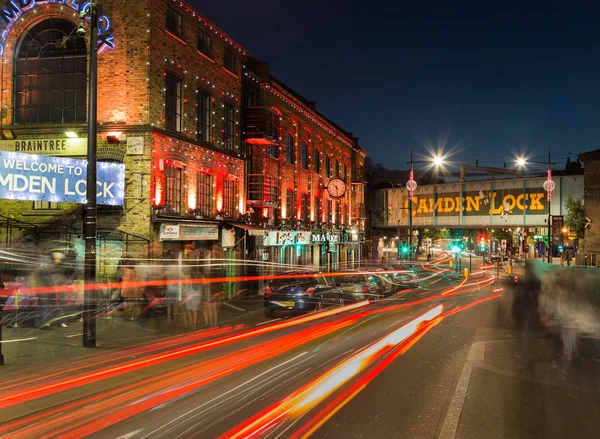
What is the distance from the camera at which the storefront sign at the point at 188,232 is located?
20.4 metres

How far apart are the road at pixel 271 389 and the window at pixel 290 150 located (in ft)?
72.2

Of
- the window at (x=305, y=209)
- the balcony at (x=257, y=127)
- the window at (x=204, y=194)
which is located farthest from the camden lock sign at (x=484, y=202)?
the window at (x=204, y=194)

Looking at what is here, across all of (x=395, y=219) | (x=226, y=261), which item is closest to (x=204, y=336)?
(x=226, y=261)

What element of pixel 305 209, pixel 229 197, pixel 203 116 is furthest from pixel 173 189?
→ pixel 305 209

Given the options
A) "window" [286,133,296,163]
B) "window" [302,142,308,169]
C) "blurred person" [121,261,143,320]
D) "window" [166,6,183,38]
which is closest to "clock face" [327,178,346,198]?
"window" [302,142,308,169]

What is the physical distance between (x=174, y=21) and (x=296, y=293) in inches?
489

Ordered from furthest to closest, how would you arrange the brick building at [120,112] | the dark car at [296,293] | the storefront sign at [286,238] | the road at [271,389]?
the storefront sign at [286,238]
the brick building at [120,112]
the dark car at [296,293]
the road at [271,389]

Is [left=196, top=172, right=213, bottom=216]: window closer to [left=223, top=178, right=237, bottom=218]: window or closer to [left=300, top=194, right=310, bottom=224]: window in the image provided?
[left=223, top=178, right=237, bottom=218]: window

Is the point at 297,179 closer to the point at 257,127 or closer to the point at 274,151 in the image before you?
the point at 274,151

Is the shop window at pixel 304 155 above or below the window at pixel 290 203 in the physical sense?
above

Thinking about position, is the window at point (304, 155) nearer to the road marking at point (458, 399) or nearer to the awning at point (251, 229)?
the awning at point (251, 229)

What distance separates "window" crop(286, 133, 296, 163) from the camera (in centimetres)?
3512

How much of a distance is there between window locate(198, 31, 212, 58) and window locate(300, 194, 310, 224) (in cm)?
1523

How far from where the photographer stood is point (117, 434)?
6465 mm
